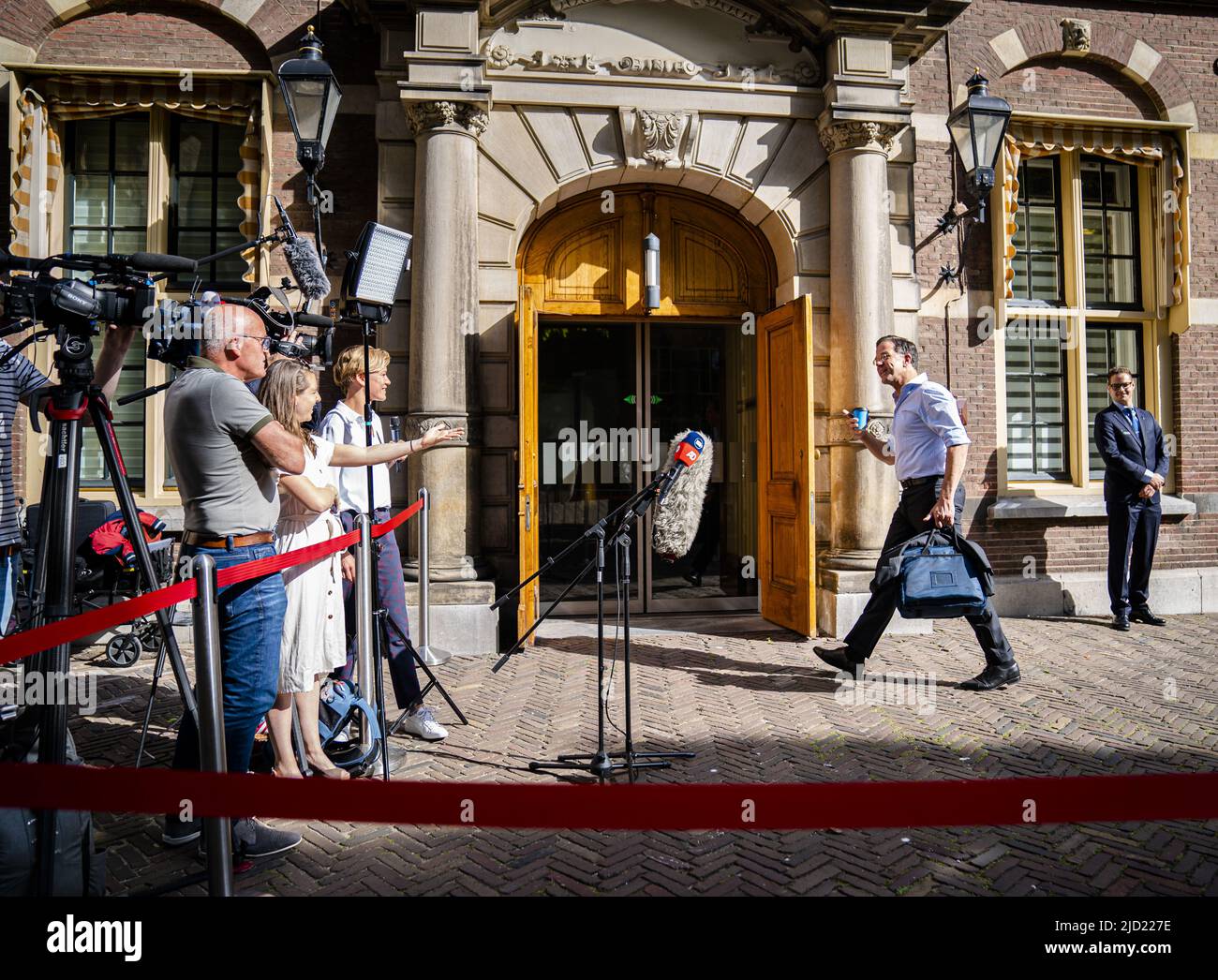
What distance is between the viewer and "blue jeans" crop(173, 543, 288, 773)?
275 cm

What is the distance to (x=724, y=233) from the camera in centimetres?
755

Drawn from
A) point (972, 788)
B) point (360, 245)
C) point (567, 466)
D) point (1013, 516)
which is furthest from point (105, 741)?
point (1013, 516)

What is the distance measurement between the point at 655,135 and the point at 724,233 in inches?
46.1

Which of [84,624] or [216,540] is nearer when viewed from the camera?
[84,624]

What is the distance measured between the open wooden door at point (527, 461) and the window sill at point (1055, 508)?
4.50 meters

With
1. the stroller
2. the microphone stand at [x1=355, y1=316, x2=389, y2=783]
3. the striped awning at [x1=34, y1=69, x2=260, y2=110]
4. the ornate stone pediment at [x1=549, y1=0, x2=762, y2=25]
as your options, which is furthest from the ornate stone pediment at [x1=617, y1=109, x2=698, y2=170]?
the stroller

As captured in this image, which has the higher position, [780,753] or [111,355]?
[111,355]

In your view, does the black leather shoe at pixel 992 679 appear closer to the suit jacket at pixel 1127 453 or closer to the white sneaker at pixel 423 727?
the suit jacket at pixel 1127 453

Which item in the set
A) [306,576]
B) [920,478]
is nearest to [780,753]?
[920,478]

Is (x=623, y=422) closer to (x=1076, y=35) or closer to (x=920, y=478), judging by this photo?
(x=920, y=478)

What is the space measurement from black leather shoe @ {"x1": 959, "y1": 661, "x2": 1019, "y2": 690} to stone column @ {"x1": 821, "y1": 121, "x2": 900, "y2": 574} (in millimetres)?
1709

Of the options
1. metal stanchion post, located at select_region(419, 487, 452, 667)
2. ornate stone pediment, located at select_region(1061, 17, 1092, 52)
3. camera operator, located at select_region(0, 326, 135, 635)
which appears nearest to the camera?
camera operator, located at select_region(0, 326, 135, 635)

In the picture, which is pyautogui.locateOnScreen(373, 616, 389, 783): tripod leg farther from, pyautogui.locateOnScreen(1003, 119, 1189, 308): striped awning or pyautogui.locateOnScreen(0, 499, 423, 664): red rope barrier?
pyautogui.locateOnScreen(1003, 119, 1189, 308): striped awning
